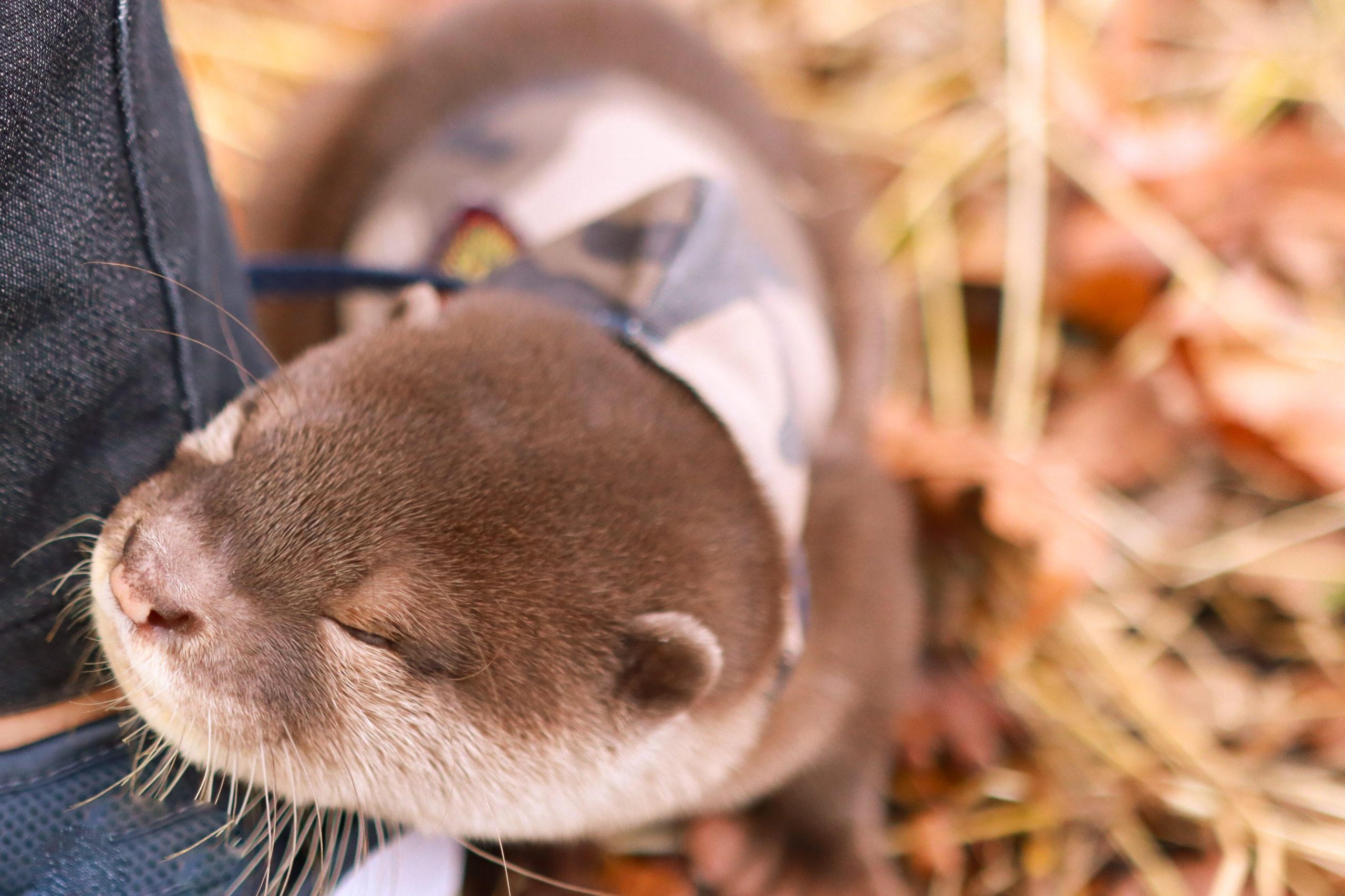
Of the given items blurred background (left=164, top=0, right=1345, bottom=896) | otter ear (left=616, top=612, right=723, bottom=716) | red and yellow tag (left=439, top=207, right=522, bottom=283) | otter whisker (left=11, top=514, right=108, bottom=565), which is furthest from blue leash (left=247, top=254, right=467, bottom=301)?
blurred background (left=164, top=0, right=1345, bottom=896)

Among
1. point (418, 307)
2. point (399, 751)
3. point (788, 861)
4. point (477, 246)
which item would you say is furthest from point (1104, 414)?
point (399, 751)

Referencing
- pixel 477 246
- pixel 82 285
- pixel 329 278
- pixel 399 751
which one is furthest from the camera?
pixel 477 246

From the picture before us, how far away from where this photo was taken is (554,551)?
924mm

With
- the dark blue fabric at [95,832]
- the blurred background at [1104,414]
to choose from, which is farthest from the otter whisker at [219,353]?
the blurred background at [1104,414]

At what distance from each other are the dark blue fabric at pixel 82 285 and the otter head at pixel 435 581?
0.06 metres

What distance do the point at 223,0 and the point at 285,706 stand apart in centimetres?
204

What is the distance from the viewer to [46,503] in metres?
0.89

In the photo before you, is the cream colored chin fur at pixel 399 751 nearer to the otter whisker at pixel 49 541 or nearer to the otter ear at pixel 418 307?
the otter whisker at pixel 49 541

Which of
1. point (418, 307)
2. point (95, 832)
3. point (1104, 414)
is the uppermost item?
point (1104, 414)

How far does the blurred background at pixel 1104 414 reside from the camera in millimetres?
1491

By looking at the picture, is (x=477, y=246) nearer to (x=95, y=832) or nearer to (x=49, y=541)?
(x=49, y=541)

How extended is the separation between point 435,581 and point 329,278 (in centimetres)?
51

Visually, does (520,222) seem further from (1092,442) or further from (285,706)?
(1092,442)

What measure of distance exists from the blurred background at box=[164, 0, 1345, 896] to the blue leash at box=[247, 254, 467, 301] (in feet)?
2.57
